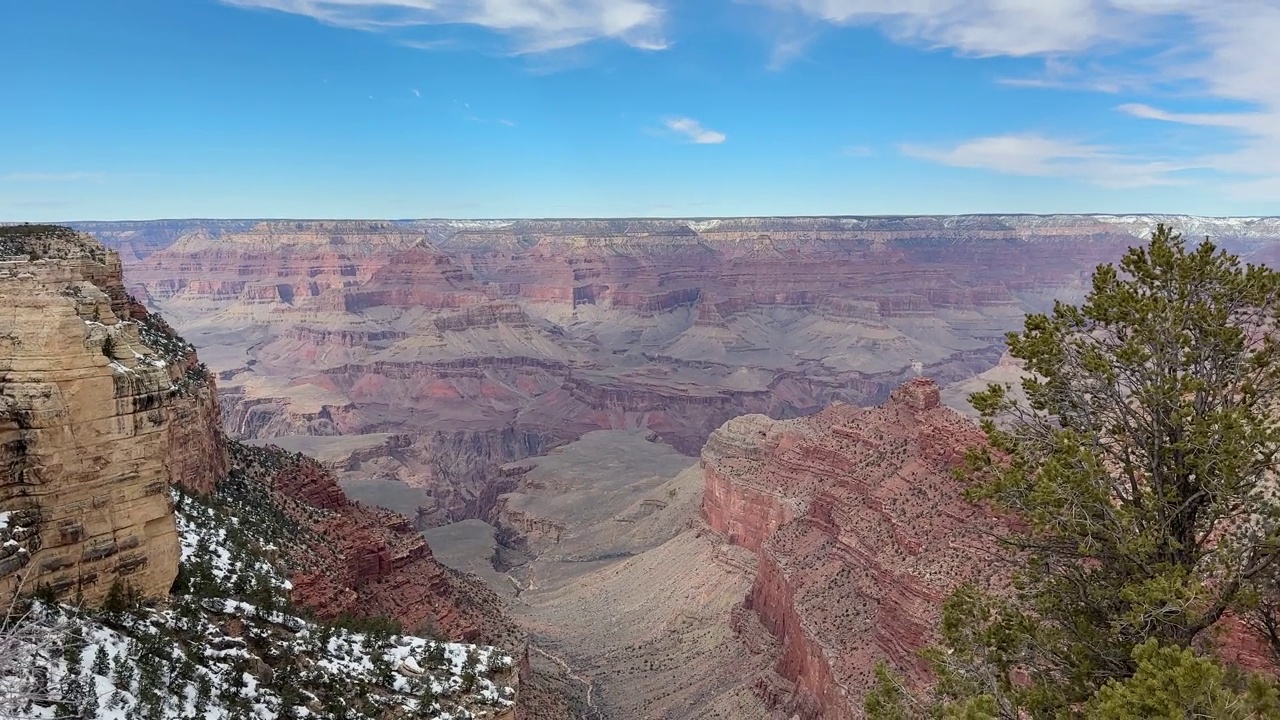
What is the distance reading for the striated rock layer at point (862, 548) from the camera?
26.0 m

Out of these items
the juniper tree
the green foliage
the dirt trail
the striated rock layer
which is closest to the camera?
the green foliage

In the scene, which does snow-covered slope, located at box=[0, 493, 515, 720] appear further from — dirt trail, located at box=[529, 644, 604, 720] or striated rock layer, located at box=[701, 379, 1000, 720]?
dirt trail, located at box=[529, 644, 604, 720]

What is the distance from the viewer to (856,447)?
41.9 metres

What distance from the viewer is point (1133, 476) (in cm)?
1182

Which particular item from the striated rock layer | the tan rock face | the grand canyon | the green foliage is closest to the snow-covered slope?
the tan rock face

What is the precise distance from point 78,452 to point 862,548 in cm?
2724

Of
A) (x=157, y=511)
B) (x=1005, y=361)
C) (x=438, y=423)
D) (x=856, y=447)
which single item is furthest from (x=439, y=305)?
(x=157, y=511)

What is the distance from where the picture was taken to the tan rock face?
13195 mm

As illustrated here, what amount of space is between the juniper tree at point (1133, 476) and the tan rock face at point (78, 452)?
44.8 ft

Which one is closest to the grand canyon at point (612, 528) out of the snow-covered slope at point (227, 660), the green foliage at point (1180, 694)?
the snow-covered slope at point (227, 660)

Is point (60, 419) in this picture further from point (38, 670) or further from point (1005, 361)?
point (1005, 361)

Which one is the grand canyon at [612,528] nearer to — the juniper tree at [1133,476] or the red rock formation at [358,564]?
the red rock formation at [358,564]

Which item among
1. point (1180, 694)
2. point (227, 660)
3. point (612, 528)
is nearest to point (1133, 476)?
point (1180, 694)

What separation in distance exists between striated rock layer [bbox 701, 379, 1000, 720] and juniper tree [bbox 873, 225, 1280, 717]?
492 inches
